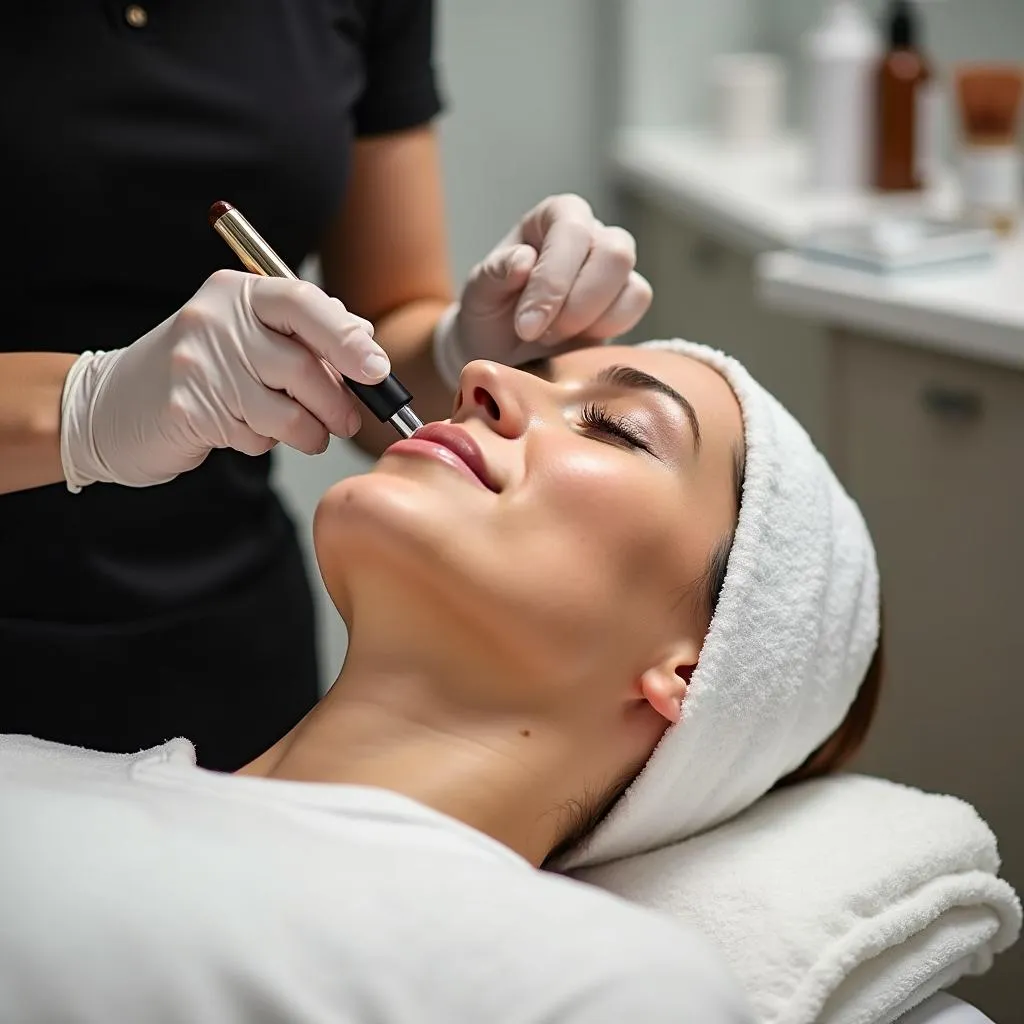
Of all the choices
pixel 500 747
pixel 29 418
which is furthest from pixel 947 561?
pixel 29 418

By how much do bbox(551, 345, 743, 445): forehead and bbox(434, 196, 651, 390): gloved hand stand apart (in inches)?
1.7

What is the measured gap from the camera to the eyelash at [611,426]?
3.77 feet

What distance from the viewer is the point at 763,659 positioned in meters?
1.12

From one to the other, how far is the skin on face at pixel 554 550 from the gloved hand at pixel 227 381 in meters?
0.08

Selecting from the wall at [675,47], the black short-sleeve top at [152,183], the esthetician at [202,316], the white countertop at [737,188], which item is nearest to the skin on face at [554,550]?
the esthetician at [202,316]

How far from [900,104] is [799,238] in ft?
1.36

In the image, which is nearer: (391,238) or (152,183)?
(152,183)

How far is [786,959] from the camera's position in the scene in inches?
40.0

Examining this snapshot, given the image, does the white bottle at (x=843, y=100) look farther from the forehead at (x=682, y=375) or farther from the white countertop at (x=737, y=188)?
the forehead at (x=682, y=375)

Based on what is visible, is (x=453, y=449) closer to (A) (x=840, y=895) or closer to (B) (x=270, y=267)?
(B) (x=270, y=267)

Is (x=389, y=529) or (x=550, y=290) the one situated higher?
(x=550, y=290)

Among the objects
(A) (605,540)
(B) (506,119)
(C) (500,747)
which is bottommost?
(C) (500,747)

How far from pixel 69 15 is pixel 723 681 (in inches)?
32.1

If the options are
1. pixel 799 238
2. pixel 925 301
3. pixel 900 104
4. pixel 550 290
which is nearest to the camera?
pixel 550 290
